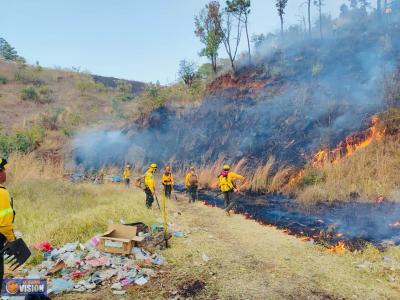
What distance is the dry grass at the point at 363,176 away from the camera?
12.4 meters

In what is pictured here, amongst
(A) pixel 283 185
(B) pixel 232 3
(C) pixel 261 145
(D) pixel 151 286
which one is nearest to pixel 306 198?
(A) pixel 283 185

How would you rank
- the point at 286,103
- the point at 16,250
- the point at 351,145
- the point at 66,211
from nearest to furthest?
the point at 16,250 < the point at 66,211 < the point at 351,145 < the point at 286,103

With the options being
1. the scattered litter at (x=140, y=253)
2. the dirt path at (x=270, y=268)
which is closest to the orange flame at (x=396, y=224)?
the dirt path at (x=270, y=268)

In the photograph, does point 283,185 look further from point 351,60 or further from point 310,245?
point 351,60

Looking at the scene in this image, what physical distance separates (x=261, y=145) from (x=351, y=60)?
8.74 metres

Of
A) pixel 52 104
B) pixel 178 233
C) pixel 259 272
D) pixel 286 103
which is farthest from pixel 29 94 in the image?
pixel 259 272

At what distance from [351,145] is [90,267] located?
1281 centimetres

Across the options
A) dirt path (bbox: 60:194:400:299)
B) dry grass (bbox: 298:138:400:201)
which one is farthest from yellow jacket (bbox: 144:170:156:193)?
dry grass (bbox: 298:138:400:201)

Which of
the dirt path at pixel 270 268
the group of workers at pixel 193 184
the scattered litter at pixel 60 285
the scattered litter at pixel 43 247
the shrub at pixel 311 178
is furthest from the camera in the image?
the shrub at pixel 311 178

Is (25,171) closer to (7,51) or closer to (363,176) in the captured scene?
(363,176)

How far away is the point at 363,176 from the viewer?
1323cm

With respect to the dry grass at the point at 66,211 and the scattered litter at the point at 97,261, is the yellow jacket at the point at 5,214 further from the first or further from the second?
the dry grass at the point at 66,211

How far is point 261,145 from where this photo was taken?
19734 millimetres

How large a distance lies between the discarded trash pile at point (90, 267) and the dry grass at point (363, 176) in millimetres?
8115
